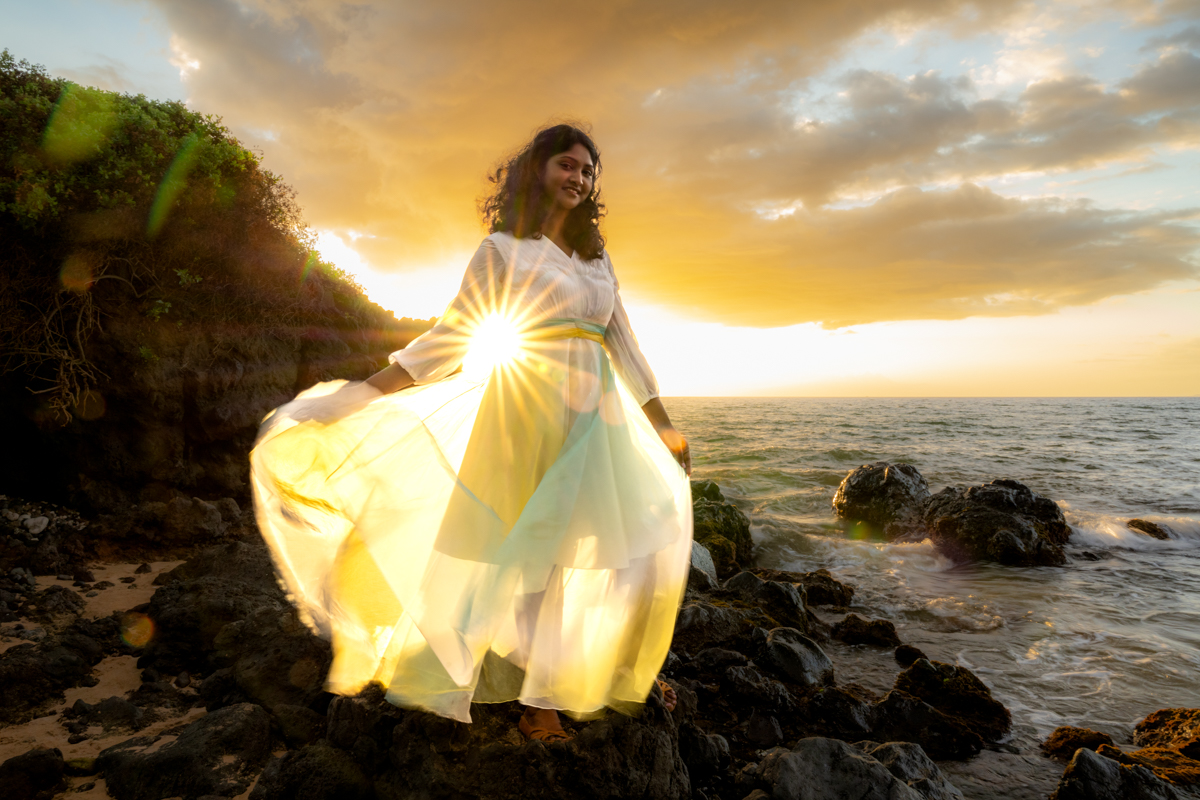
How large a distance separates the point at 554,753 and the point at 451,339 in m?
1.97

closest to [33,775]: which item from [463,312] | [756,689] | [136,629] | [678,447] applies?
[136,629]

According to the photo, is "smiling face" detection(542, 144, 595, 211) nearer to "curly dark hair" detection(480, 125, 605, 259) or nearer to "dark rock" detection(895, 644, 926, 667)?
"curly dark hair" detection(480, 125, 605, 259)

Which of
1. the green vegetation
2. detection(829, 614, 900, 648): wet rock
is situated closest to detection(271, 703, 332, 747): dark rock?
detection(829, 614, 900, 648): wet rock

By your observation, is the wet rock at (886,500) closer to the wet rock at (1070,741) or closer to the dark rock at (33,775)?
the wet rock at (1070,741)

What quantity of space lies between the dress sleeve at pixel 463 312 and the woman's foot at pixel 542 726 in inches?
67.2

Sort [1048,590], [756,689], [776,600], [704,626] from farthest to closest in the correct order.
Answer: [1048,590] < [776,600] < [704,626] < [756,689]

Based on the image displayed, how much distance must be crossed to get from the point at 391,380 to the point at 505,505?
0.82 m

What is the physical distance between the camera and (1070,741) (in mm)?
3619

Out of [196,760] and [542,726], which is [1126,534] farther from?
[196,760]

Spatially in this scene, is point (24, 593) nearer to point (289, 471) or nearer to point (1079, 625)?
point (289, 471)

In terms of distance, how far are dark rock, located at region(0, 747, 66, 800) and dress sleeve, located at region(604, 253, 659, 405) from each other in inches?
133

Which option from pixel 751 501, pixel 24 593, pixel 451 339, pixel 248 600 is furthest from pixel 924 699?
pixel 751 501

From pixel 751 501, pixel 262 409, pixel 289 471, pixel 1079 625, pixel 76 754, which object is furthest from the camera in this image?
pixel 751 501

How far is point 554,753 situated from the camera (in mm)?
2516
